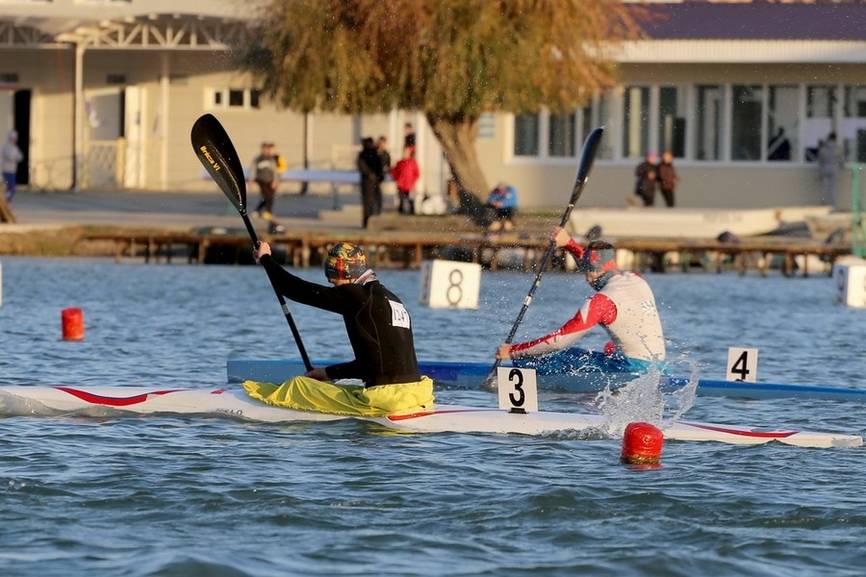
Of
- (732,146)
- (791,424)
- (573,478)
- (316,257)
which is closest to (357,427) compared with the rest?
(573,478)

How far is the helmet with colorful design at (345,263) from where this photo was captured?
1182 centimetres

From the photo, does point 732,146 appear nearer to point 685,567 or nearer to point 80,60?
point 80,60

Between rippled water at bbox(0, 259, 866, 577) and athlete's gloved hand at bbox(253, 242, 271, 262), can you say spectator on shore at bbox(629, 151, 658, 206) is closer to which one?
rippled water at bbox(0, 259, 866, 577)

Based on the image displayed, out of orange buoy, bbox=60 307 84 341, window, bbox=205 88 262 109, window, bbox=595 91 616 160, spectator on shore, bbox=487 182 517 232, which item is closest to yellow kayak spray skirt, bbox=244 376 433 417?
orange buoy, bbox=60 307 84 341

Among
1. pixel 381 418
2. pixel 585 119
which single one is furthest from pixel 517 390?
pixel 585 119

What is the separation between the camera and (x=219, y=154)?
598 inches

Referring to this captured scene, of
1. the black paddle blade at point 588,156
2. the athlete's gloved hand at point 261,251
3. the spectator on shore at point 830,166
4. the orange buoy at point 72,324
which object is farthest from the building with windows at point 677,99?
the athlete's gloved hand at point 261,251

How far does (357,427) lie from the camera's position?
480 inches

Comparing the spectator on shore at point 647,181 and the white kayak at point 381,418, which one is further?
the spectator on shore at point 647,181

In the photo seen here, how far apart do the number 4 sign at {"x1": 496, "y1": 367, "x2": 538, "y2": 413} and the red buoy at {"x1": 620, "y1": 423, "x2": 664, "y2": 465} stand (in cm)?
105

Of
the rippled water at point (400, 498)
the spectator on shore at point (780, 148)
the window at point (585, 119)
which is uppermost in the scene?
the window at point (585, 119)

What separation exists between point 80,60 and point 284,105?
929cm

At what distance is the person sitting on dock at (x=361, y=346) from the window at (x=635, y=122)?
28.3 metres

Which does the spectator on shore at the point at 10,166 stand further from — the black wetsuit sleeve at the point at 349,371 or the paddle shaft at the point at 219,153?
the black wetsuit sleeve at the point at 349,371
